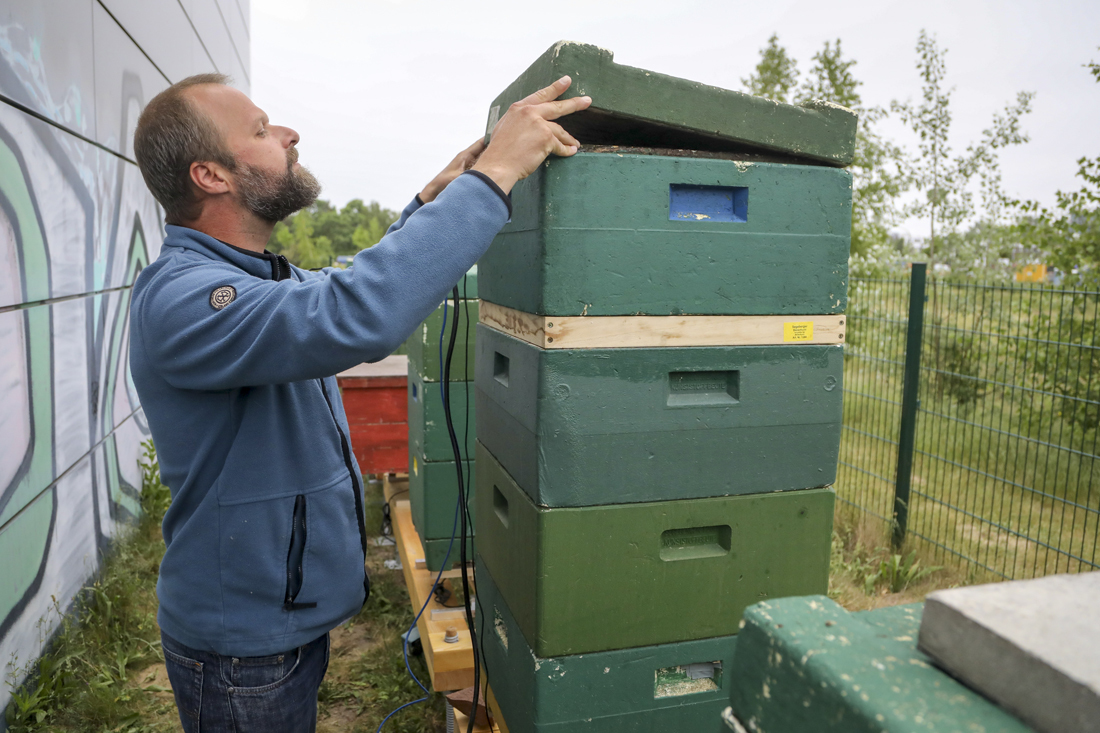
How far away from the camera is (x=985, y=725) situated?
59 centimetres

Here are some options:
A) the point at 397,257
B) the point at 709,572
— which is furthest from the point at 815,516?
the point at 397,257

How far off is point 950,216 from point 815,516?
871 cm

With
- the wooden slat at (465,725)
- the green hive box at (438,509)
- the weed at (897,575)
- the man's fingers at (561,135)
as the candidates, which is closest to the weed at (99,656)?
the green hive box at (438,509)

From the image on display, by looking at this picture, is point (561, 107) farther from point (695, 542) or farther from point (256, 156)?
point (695, 542)

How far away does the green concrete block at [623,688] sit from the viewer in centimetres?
174

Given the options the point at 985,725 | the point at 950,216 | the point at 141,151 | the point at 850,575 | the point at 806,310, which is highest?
the point at 950,216

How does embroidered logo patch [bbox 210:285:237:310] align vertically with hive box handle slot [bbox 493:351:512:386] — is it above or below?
above

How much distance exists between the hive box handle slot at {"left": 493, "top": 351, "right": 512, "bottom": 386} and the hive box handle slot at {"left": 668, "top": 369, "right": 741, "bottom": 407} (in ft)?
1.62

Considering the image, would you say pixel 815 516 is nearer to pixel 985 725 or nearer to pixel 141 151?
pixel 985 725

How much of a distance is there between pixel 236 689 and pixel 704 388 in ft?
4.22

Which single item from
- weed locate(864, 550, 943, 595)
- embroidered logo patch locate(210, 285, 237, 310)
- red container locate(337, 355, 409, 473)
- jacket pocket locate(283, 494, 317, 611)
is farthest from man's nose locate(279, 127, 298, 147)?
weed locate(864, 550, 943, 595)

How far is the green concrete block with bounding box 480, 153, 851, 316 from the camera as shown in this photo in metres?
1.62

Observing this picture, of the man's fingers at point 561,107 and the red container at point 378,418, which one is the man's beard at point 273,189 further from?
the red container at point 378,418

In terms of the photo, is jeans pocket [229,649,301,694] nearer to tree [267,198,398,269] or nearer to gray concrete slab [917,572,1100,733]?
gray concrete slab [917,572,1100,733]
